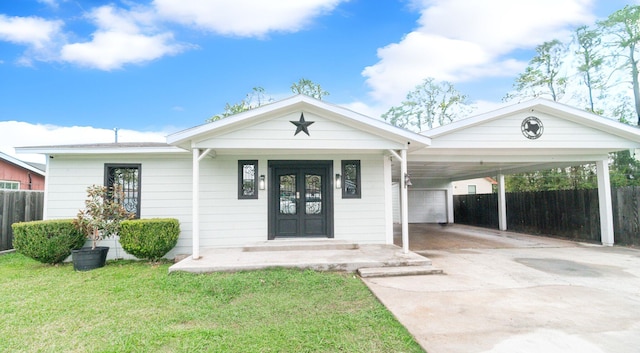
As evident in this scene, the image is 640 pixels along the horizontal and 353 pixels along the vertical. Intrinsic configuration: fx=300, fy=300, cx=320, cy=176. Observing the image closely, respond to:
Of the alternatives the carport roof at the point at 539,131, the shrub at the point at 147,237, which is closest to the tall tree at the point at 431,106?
the carport roof at the point at 539,131

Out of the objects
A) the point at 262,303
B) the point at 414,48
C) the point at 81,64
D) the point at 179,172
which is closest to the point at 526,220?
the point at 414,48

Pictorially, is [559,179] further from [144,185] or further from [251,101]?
[144,185]

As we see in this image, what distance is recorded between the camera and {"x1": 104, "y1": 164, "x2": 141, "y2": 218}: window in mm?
6867

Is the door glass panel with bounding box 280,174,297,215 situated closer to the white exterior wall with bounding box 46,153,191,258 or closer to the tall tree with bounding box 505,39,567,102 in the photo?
the white exterior wall with bounding box 46,153,191,258

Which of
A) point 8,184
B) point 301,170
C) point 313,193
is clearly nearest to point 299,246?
point 313,193

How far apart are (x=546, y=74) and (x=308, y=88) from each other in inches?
511

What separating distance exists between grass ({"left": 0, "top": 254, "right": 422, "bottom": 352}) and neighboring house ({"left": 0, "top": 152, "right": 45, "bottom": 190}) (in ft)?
31.5

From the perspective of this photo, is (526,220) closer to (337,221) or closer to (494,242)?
(494,242)

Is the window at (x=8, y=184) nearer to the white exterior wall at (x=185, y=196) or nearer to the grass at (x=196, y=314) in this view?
the white exterior wall at (x=185, y=196)

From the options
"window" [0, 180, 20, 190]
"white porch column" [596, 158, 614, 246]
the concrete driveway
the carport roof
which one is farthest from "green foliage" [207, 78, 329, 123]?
"white porch column" [596, 158, 614, 246]

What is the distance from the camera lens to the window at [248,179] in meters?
7.06

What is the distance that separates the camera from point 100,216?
604 cm

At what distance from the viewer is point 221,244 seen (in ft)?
22.7

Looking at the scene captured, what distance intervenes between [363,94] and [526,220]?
11968 mm
